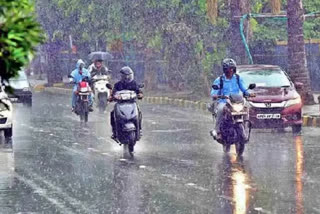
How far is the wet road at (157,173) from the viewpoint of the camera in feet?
34.4

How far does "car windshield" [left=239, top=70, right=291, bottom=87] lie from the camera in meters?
21.7

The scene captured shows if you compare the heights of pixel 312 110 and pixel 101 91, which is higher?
pixel 101 91

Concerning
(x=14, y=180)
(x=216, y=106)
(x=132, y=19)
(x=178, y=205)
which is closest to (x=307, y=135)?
(x=216, y=106)

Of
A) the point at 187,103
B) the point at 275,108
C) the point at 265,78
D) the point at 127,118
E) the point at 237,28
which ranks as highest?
the point at 237,28

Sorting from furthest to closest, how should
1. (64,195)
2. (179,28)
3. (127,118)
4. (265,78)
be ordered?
(179,28) < (265,78) < (127,118) < (64,195)

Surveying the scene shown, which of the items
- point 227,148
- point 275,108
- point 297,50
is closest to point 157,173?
point 227,148

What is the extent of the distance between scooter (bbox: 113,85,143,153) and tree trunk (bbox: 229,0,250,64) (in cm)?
1590

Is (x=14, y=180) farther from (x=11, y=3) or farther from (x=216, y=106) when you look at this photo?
(x=11, y=3)

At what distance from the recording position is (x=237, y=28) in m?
32.0

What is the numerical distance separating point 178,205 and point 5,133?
9544mm

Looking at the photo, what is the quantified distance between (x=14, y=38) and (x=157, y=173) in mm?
9087

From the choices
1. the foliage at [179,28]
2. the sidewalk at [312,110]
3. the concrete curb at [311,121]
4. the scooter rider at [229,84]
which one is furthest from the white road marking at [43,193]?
the foliage at [179,28]

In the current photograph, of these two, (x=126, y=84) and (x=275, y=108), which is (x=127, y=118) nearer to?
(x=126, y=84)

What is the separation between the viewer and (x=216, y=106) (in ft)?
56.2
